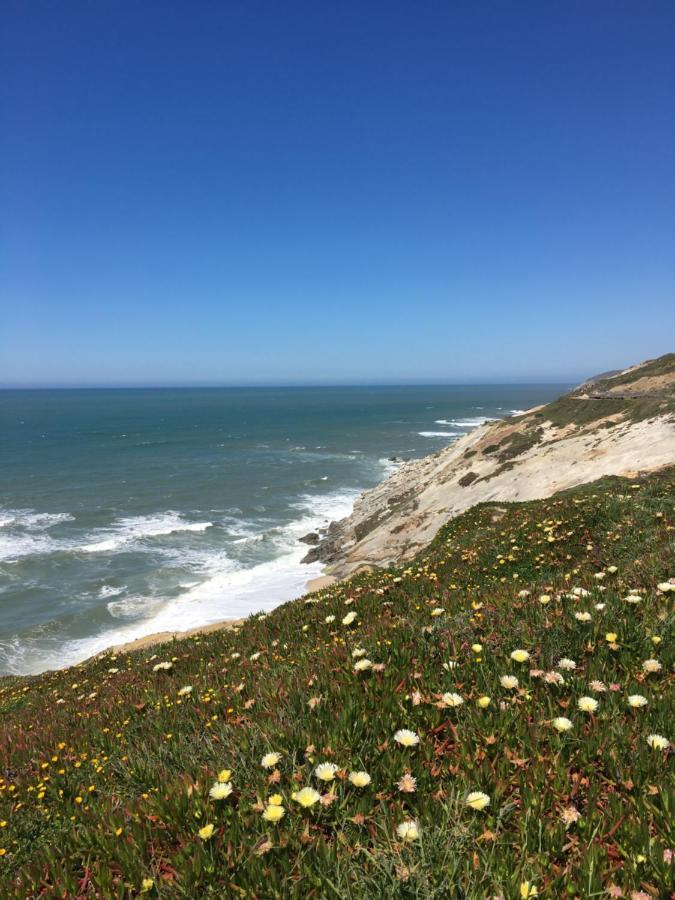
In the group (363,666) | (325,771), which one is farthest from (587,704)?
(325,771)

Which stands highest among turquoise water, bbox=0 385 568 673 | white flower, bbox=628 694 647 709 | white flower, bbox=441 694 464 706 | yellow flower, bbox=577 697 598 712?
white flower, bbox=628 694 647 709

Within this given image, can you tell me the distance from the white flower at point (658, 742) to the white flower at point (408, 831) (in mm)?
1636

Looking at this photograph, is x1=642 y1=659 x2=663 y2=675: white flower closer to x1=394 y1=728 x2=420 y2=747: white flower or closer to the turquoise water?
x1=394 y1=728 x2=420 y2=747: white flower

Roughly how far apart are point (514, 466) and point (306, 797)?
3718 centimetres

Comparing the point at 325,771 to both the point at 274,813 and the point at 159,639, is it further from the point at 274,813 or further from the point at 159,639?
the point at 159,639

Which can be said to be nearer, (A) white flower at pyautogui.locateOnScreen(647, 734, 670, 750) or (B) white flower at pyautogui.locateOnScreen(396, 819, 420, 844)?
(B) white flower at pyautogui.locateOnScreen(396, 819, 420, 844)

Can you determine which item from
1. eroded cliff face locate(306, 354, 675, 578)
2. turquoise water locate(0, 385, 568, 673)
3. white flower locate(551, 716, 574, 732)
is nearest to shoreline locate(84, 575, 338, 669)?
white flower locate(551, 716, 574, 732)

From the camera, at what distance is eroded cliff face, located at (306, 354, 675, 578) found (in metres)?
29.1

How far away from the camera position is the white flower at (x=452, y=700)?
3.54 m

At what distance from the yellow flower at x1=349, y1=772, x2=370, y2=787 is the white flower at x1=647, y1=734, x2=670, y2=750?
5.99 ft

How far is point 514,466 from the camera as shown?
37.1m

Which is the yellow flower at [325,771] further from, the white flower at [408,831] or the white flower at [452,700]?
the white flower at [452,700]

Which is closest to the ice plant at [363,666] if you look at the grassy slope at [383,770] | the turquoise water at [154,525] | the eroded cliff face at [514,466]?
the grassy slope at [383,770]

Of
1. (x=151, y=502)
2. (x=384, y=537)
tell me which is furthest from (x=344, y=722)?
(x=151, y=502)
